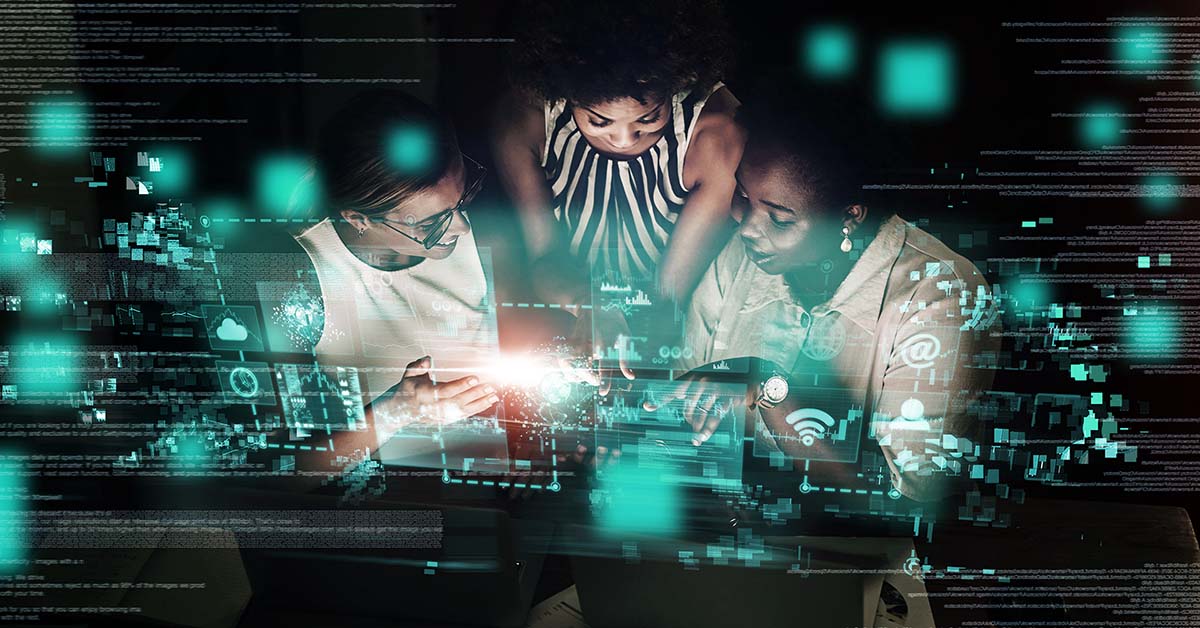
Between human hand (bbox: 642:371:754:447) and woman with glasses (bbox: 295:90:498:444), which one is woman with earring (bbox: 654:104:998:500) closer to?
human hand (bbox: 642:371:754:447)

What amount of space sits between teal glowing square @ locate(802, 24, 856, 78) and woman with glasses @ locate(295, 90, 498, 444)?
597 millimetres

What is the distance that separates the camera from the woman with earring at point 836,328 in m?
1.20

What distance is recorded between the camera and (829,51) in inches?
45.3

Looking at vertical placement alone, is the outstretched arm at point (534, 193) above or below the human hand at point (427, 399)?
above

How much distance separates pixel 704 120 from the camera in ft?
3.91

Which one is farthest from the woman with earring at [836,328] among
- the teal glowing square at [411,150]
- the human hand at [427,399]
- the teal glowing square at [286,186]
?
the teal glowing square at [286,186]

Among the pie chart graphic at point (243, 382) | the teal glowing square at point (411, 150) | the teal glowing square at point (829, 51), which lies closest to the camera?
the teal glowing square at point (829, 51)

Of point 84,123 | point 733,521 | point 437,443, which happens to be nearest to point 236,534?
point 437,443

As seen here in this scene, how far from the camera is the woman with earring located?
3.92 ft

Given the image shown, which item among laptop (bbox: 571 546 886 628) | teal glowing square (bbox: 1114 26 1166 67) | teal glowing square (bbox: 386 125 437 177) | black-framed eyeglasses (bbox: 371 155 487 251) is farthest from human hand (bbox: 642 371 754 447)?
teal glowing square (bbox: 1114 26 1166 67)

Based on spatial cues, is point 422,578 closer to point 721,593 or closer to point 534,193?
point 721,593

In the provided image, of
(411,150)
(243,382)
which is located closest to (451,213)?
(411,150)

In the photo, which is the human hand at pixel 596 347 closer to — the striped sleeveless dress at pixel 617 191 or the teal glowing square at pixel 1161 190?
the striped sleeveless dress at pixel 617 191

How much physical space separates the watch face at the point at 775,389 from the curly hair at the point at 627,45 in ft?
1.76
